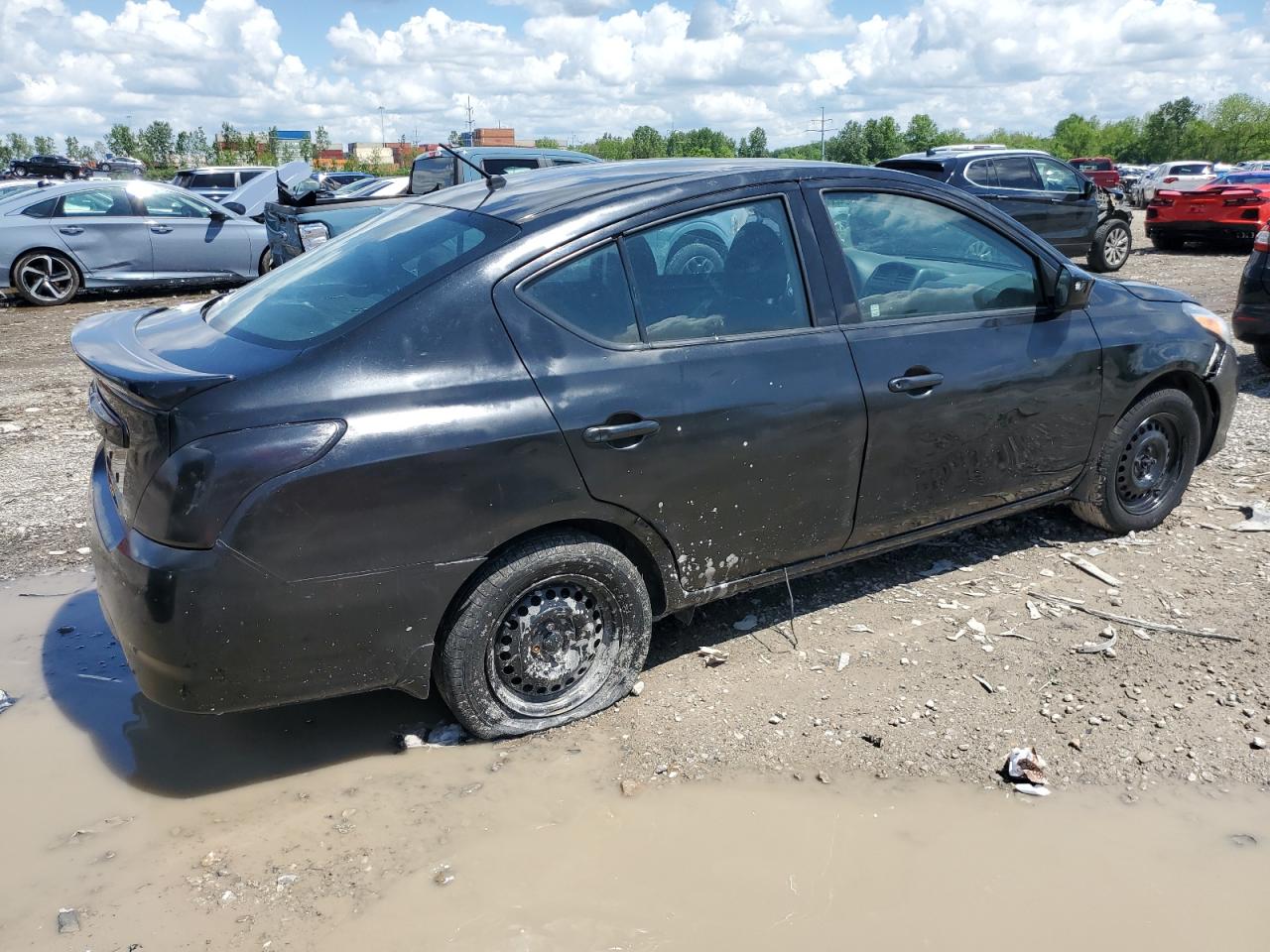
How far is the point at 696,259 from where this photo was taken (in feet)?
11.6

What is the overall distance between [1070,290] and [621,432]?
211 cm

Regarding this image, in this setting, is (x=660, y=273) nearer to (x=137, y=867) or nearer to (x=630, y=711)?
(x=630, y=711)

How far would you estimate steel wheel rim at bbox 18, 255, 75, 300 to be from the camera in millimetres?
12891

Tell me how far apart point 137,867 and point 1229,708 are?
345 cm

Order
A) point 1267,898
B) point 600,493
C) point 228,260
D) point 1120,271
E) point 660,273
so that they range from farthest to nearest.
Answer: point 1120,271 → point 228,260 → point 660,273 → point 600,493 → point 1267,898

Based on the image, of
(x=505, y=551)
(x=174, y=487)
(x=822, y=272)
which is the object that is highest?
(x=822, y=272)

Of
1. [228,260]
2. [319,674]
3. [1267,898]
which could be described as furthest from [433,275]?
[228,260]

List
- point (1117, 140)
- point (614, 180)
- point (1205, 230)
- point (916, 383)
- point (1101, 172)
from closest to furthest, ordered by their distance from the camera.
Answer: point (614, 180) → point (916, 383) → point (1205, 230) → point (1101, 172) → point (1117, 140)

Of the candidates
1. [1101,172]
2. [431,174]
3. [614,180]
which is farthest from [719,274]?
[1101,172]

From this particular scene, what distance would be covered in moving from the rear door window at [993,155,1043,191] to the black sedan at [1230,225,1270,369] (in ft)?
20.5

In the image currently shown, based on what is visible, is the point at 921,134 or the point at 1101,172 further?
the point at 921,134

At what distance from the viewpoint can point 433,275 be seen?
3.11m

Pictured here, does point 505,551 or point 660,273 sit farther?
point 660,273

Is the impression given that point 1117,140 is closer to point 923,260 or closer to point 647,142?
point 647,142
